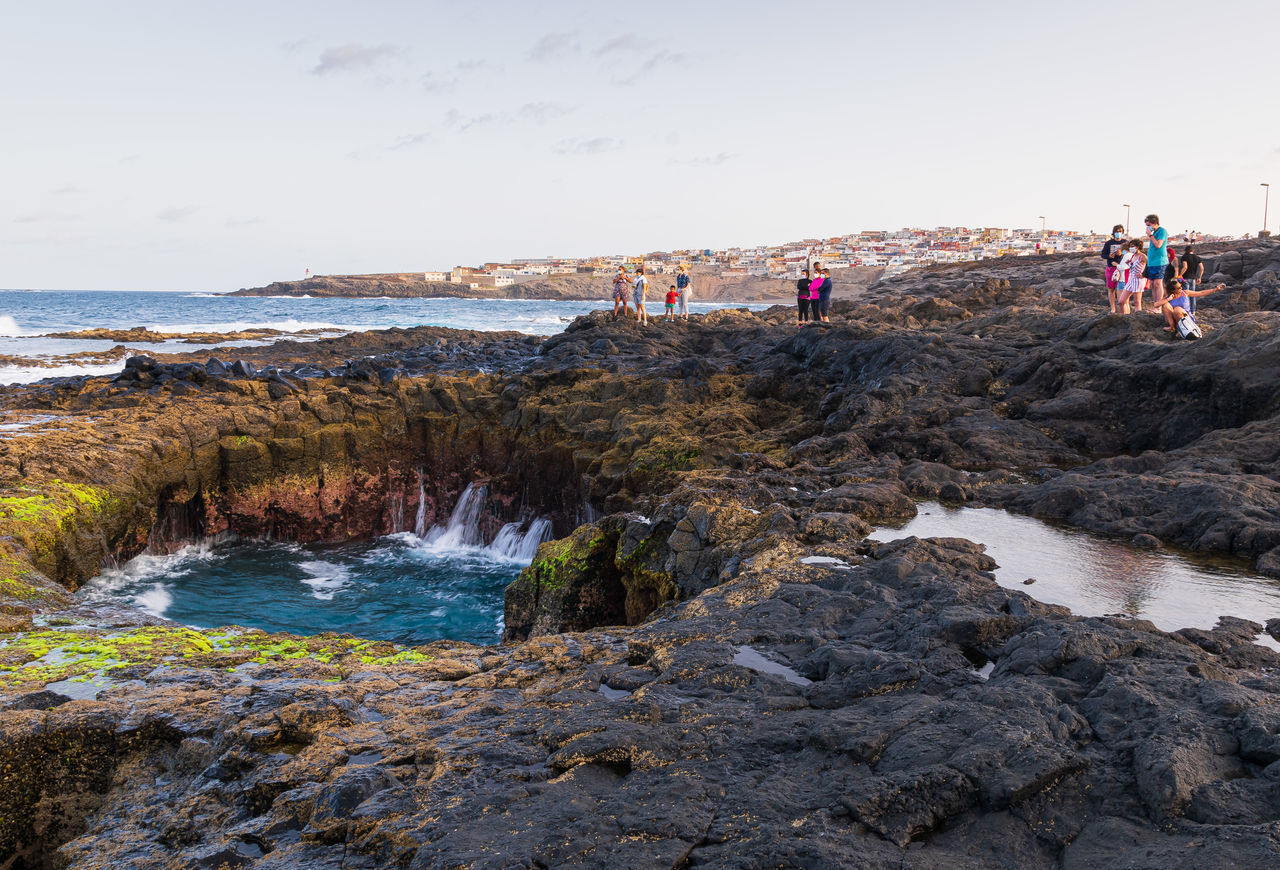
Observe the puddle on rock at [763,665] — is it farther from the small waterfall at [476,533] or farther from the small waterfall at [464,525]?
the small waterfall at [464,525]

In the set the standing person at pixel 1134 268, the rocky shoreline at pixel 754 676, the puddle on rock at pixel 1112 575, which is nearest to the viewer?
the rocky shoreline at pixel 754 676

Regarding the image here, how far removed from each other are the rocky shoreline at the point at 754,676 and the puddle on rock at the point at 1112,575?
1.01 feet

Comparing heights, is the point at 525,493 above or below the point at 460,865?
below

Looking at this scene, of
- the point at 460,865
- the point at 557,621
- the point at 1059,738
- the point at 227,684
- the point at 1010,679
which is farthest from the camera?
the point at 557,621

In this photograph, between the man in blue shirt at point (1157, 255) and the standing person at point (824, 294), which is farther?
the standing person at point (824, 294)

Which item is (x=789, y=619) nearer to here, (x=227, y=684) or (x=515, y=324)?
(x=227, y=684)

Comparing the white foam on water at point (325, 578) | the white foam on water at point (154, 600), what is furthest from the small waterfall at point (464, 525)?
the white foam on water at point (154, 600)

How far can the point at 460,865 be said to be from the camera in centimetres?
293

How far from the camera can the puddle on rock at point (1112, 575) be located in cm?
534

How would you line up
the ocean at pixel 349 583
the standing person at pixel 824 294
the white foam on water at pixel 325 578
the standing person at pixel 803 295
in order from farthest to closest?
the standing person at pixel 803 295 → the standing person at pixel 824 294 → the white foam on water at pixel 325 578 → the ocean at pixel 349 583

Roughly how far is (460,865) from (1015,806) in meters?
2.19

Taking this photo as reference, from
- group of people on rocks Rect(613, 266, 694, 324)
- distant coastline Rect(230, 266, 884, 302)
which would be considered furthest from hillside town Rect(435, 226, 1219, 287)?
group of people on rocks Rect(613, 266, 694, 324)

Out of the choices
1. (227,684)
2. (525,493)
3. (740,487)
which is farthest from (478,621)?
(227,684)

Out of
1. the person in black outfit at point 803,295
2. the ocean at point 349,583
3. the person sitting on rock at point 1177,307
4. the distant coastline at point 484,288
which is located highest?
the distant coastline at point 484,288
